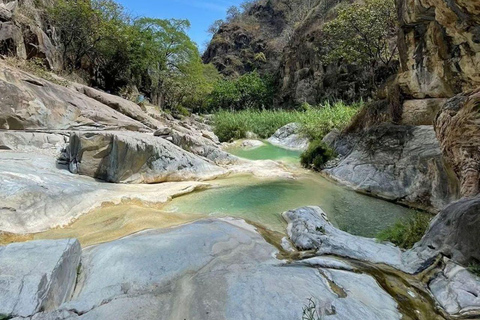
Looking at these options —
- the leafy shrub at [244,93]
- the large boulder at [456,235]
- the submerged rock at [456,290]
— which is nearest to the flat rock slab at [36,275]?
the submerged rock at [456,290]

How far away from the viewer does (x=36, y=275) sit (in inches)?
80.2

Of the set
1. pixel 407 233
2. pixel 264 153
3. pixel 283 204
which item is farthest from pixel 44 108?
pixel 264 153

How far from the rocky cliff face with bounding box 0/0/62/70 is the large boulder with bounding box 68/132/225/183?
24.4 ft

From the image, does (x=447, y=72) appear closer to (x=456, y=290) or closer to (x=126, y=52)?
(x=456, y=290)

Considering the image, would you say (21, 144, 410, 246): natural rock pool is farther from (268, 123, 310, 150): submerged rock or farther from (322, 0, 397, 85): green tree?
(322, 0, 397, 85): green tree

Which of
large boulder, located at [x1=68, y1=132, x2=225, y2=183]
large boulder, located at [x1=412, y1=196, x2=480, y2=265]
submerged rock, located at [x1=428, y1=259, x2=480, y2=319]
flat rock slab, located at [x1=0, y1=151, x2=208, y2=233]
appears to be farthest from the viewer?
large boulder, located at [x1=68, y1=132, x2=225, y2=183]

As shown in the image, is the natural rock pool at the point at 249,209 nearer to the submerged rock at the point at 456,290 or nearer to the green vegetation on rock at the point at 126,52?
the submerged rock at the point at 456,290

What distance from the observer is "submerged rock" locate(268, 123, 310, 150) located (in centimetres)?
1469

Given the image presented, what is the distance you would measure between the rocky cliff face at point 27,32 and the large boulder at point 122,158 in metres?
7.45

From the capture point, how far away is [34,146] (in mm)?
6465

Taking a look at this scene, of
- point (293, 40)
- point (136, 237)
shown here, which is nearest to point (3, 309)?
point (136, 237)

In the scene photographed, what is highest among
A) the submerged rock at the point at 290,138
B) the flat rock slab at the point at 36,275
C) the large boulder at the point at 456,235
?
the submerged rock at the point at 290,138

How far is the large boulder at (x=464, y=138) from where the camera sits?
3.66m

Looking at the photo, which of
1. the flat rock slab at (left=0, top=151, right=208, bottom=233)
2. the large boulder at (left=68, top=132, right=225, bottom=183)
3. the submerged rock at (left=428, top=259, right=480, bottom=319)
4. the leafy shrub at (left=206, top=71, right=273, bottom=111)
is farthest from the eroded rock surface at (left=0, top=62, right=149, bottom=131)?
the leafy shrub at (left=206, top=71, right=273, bottom=111)
